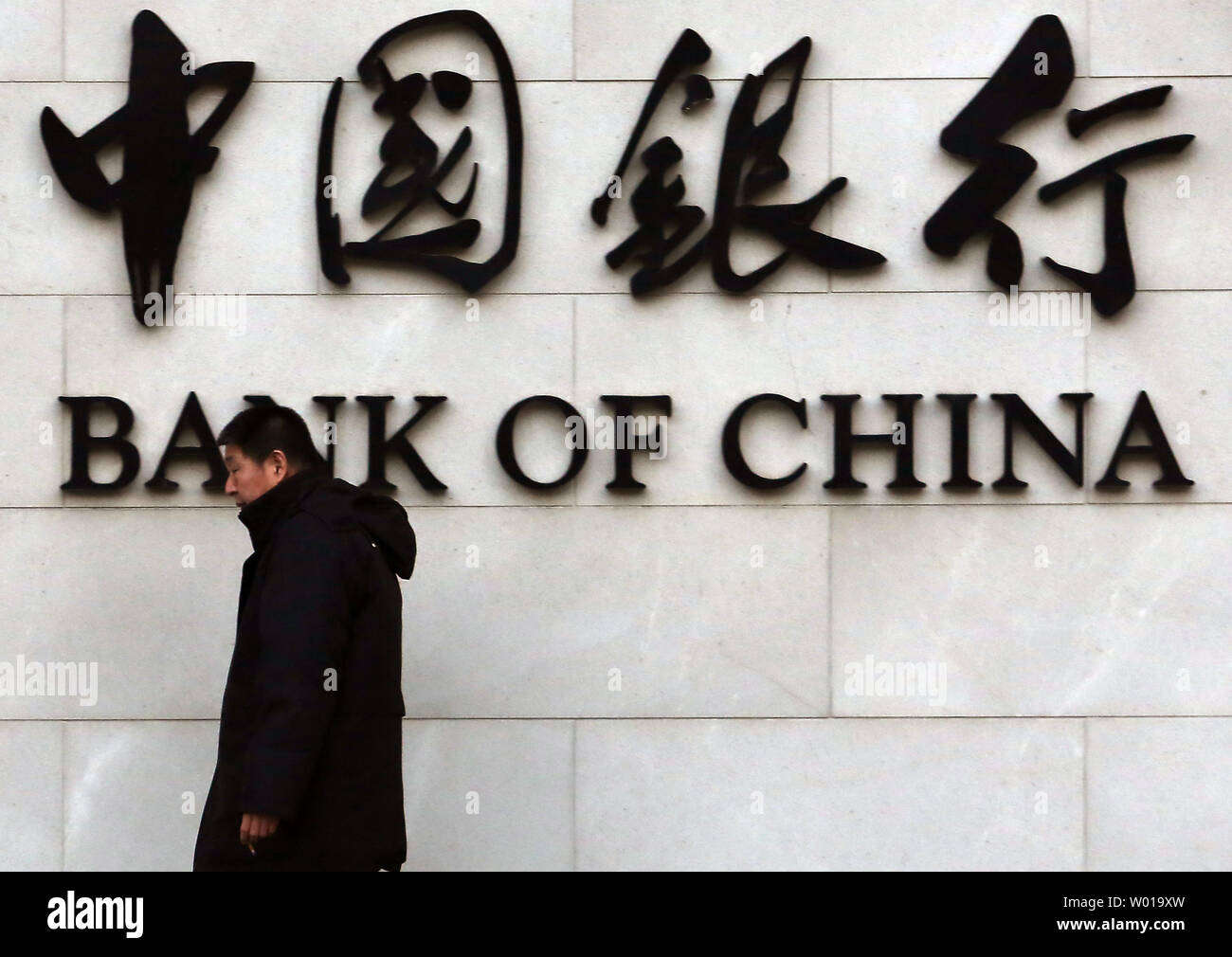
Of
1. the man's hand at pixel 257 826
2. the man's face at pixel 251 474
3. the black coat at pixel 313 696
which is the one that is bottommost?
the man's hand at pixel 257 826

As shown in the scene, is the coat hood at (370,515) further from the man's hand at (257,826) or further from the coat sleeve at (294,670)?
the man's hand at (257,826)

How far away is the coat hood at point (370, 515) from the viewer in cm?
432

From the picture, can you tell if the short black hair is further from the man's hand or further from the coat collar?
the man's hand

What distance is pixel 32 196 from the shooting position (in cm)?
564

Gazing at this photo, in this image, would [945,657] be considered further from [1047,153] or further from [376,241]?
[376,241]

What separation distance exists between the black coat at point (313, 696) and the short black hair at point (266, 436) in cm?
8

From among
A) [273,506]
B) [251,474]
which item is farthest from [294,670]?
[251,474]

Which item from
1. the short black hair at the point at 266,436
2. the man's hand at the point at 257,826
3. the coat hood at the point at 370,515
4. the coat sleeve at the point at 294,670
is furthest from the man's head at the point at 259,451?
the man's hand at the point at 257,826

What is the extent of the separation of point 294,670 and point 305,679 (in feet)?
0.14

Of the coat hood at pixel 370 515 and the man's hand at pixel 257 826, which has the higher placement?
the coat hood at pixel 370 515

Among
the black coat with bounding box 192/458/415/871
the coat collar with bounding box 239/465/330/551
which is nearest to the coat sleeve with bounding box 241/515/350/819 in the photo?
the black coat with bounding box 192/458/415/871

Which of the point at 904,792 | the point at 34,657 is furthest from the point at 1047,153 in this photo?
the point at 34,657
